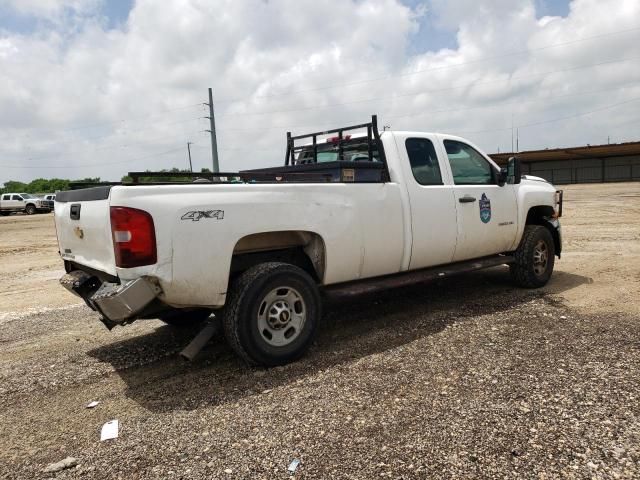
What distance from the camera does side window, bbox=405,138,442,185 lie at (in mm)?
5117

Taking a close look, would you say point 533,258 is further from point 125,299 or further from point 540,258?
point 125,299

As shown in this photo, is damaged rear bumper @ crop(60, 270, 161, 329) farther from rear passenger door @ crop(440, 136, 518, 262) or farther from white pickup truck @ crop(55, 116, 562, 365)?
rear passenger door @ crop(440, 136, 518, 262)

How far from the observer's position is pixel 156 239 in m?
3.41

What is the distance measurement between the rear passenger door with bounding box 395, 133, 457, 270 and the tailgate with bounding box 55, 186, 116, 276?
2774 mm

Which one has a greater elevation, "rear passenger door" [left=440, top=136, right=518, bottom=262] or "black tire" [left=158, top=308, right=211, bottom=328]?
"rear passenger door" [left=440, top=136, right=518, bottom=262]

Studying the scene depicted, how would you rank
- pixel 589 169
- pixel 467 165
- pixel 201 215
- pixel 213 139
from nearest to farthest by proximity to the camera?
pixel 201 215 < pixel 467 165 < pixel 213 139 < pixel 589 169

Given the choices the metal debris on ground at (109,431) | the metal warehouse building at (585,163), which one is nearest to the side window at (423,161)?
the metal debris on ground at (109,431)

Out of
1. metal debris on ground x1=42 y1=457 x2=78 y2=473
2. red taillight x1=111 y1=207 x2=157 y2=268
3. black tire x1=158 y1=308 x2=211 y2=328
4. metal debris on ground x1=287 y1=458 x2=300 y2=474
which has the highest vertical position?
red taillight x1=111 y1=207 x2=157 y2=268

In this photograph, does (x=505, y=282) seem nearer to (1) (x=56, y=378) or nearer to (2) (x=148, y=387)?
(2) (x=148, y=387)

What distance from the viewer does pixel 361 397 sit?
11.1ft

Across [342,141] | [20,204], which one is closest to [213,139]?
[20,204]

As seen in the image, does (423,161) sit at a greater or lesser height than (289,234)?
greater

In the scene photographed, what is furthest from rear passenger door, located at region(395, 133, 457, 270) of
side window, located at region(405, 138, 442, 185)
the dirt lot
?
the dirt lot

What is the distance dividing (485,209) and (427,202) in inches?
40.9
